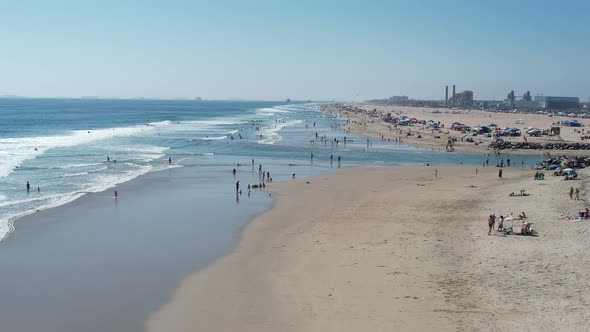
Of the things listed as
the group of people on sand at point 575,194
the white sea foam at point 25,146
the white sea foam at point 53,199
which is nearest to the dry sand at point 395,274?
the group of people on sand at point 575,194

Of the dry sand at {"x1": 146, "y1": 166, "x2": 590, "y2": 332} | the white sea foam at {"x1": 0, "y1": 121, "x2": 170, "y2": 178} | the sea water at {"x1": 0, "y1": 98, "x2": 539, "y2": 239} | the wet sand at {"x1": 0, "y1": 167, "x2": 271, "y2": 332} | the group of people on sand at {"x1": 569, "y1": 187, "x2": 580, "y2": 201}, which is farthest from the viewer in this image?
the white sea foam at {"x1": 0, "y1": 121, "x2": 170, "y2": 178}

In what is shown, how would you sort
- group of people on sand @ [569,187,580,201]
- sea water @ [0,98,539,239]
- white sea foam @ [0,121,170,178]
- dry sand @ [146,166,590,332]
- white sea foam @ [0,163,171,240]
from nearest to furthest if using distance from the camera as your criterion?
dry sand @ [146,166,590,332], white sea foam @ [0,163,171,240], group of people on sand @ [569,187,580,201], sea water @ [0,98,539,239], white sea foam @ [0,121,170,178]

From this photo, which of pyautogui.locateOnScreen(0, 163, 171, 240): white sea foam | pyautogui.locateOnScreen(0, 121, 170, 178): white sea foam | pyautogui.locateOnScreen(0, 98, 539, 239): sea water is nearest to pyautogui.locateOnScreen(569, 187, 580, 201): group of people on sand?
pyautogui.locateOnScreen(0, 98, 539, 239): sea water

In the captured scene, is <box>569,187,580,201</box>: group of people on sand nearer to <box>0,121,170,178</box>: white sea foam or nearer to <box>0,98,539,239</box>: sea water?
<box>0,98,539,239</box>: sea water

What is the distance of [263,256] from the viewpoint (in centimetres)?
2256

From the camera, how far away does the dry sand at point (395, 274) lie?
51.1 feet

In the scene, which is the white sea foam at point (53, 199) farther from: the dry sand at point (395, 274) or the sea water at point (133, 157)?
the dry sand at point (395, 274)

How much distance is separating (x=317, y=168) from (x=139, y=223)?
25559 mm

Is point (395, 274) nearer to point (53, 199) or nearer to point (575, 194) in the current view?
point (575, 194)

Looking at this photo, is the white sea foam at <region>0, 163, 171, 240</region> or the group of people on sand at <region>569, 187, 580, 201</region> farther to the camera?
the group of people on sand at <region>569, 187, 580, 201</region>

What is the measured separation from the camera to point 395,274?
19.3 m

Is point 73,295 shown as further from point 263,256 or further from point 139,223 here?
point 139,223

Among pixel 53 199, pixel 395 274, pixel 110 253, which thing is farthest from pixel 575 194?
pixel 53 199

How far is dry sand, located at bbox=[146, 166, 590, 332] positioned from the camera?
1556cm
